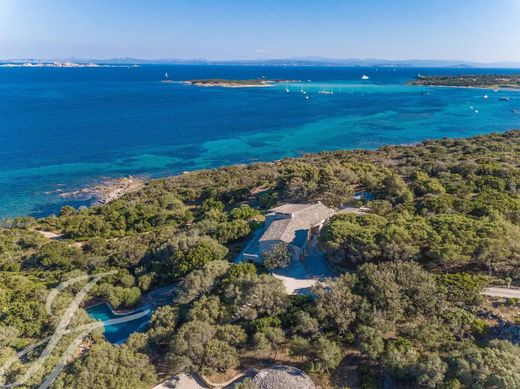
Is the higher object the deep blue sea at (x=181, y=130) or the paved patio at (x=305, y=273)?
the deep blue sea at (x=181, y=130)

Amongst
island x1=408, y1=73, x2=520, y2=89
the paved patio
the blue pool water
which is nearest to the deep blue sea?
the blue pool water

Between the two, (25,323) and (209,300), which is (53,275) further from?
(209,300)

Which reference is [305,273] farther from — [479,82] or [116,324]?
[479,82]

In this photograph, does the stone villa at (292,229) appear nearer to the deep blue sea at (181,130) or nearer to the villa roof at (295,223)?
the villa roof at (295,223)

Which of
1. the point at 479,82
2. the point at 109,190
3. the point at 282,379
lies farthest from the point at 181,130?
the point at 479,82

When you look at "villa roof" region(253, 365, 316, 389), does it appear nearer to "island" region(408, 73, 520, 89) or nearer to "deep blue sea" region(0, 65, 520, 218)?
"deep blue sea" region(0, 65, 520, 218)

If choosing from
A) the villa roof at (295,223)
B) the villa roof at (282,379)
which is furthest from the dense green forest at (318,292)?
the villa roof at (295,223)
